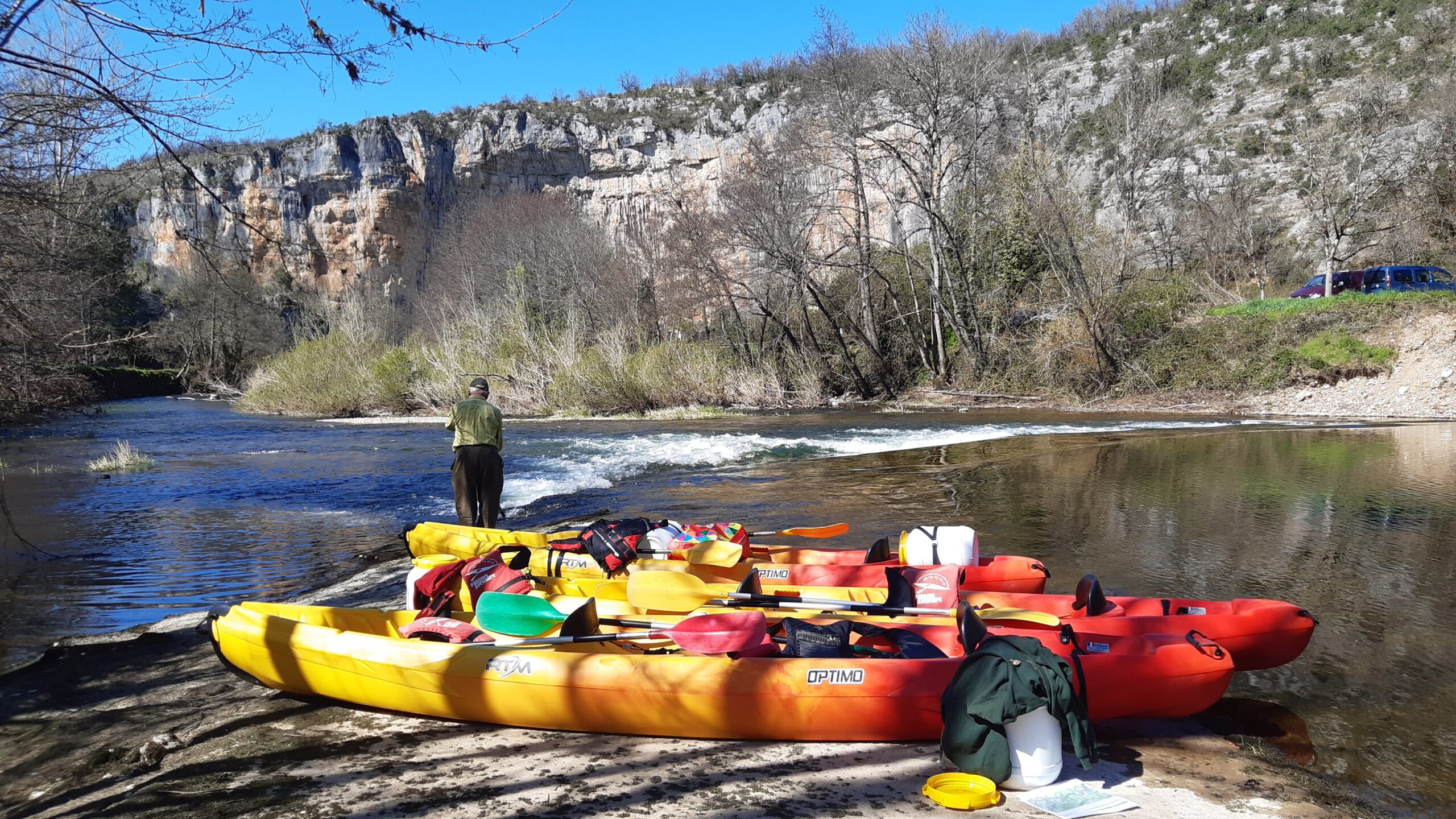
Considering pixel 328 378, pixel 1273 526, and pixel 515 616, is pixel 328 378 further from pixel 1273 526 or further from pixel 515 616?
pixel 1273 526

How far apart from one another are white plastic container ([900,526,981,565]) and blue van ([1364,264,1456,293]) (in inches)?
850

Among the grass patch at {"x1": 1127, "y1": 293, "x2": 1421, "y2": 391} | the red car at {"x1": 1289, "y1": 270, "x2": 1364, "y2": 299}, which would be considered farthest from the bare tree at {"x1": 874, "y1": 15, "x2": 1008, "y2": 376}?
the red car at {"x1": 1289, "y1": 270, "x2": 1364, "y2": 299}

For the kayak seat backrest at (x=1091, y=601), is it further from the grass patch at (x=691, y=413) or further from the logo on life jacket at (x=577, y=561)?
the grass patch at (x=691, y=413)

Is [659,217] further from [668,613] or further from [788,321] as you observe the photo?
[668,613]

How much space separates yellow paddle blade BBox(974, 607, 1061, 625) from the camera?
469cm

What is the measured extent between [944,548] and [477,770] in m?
3.50

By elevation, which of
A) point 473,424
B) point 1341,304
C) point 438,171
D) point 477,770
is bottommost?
point 477,770

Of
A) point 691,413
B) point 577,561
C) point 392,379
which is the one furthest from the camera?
point 392,379

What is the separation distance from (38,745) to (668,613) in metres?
3.27

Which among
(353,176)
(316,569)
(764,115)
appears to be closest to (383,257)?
(353,176)

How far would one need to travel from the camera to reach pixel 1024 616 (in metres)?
4.72

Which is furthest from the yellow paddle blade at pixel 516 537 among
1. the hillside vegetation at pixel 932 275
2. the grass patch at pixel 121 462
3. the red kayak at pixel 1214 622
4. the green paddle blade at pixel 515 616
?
the hillside vegetation at pixel 932 275

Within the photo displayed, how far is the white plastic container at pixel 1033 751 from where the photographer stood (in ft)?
11.3

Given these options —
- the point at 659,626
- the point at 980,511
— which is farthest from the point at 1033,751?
the point at 980,511
